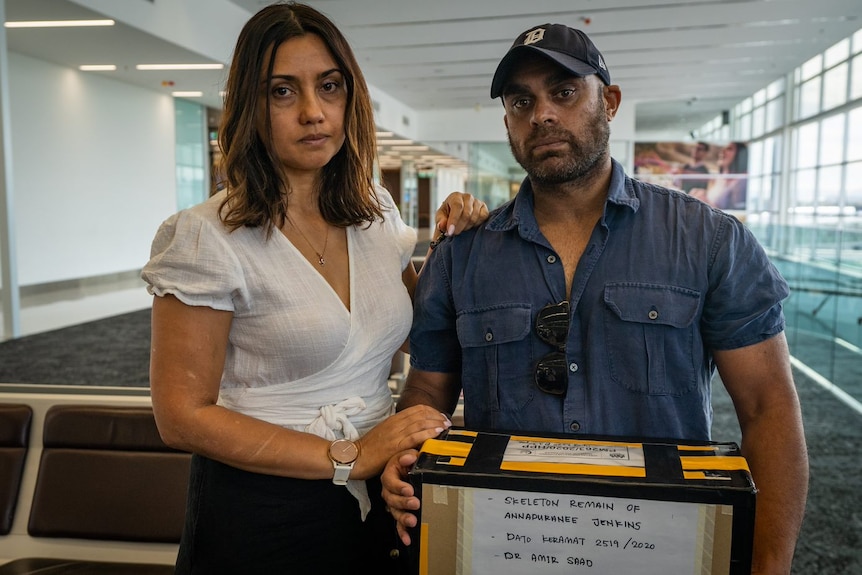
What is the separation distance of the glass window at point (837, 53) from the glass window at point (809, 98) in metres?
0.58

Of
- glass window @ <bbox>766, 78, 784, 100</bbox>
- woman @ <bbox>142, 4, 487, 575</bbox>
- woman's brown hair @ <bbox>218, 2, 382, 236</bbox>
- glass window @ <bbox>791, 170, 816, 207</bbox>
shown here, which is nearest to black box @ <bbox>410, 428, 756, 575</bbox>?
woman @ <bbox>142, 4, 487, 575</bbox>

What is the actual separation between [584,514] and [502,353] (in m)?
0.57

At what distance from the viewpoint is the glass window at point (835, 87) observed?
13.2 meters

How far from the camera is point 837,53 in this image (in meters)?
13.7

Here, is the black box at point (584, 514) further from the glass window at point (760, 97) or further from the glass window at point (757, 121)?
the glass window at point (757, 121)

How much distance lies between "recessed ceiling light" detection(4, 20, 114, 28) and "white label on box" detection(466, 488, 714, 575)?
8.63 meters

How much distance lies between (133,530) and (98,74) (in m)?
12.1

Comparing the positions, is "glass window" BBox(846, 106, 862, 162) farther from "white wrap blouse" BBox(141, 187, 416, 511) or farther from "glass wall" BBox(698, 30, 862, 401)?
"white wrap blouse" BBox(141, 187, 416, 511)

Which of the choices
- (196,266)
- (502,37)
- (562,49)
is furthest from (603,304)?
(502,37)

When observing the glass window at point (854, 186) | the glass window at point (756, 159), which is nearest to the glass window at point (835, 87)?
the glass window at point (854, 186)

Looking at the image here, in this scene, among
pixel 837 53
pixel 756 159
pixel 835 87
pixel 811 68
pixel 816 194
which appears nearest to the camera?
pixel 837 53

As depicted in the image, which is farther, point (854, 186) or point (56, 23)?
point (854, 186)

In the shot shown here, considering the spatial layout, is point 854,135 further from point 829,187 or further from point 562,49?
point 562,49

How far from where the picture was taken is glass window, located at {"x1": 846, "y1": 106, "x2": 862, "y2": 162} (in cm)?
1216
